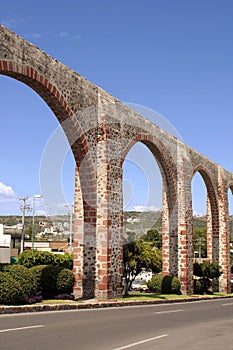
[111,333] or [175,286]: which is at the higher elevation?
[175,286]

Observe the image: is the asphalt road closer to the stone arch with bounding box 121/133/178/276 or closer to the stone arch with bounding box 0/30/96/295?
the stone arch with bounding box 0/30/96/295

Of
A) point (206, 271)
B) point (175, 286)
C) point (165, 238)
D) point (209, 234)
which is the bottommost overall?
point (175, 286)

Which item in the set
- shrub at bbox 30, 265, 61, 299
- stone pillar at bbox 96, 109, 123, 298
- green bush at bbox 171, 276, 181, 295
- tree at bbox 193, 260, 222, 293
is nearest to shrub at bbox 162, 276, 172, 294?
green bush at bbox 171, 276, 181, 295

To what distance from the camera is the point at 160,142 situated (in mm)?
22297

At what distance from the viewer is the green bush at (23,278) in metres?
12.5

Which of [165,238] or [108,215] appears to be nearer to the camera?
[108,215]

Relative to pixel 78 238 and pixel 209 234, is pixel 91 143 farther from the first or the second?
pixel 209 234

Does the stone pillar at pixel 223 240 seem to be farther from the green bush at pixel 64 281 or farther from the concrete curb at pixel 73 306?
the green bush at pixel 64 281

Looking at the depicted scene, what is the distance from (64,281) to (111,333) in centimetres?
668

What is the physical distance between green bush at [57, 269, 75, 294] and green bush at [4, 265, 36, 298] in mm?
1751

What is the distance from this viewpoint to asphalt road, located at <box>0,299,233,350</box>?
7047 mm

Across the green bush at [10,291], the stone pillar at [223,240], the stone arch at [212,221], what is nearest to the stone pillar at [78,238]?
the green bush at [10,291]

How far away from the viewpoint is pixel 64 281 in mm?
14828

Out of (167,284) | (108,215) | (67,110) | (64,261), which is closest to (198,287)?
(167,284)
